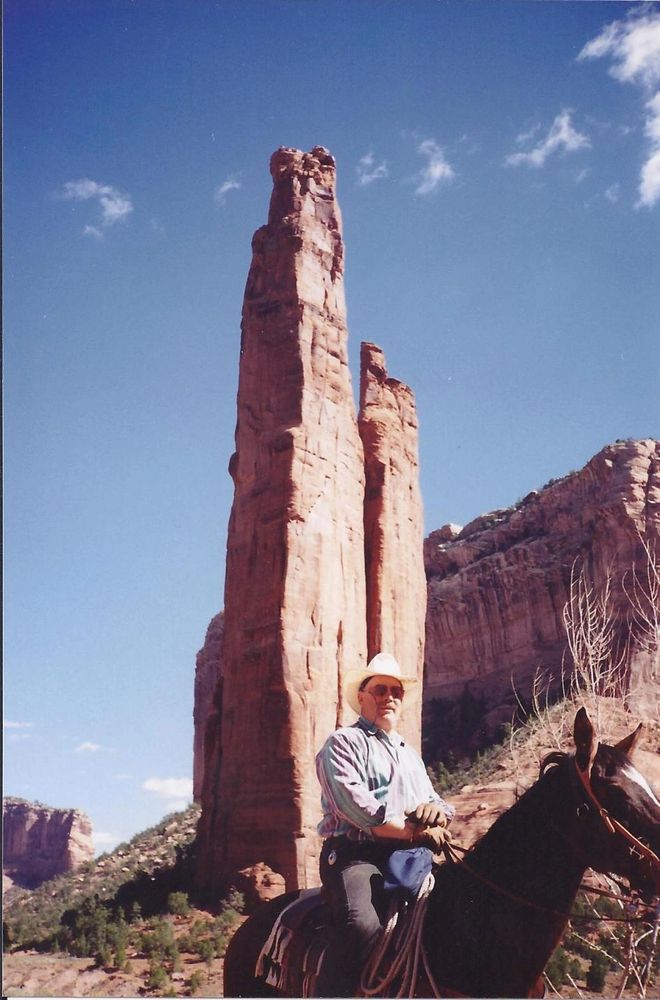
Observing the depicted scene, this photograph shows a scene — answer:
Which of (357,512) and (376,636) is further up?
(357,512)

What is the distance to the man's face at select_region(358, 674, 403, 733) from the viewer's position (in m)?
5.77

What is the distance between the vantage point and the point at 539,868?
4566 millimetres

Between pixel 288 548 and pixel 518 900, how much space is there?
54.4ft

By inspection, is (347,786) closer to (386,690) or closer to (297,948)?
(386,690)

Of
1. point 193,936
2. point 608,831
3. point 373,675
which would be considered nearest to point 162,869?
point 193,936

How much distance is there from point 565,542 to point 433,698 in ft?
45.4

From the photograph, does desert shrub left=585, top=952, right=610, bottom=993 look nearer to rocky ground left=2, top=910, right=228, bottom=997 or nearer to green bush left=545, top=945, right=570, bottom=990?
green bush left=545, top=945, right=570, bottom=990

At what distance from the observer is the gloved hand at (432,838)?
4.87 m

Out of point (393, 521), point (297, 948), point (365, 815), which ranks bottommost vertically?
point (297, 948)

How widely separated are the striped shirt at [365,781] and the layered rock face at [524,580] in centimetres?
3962

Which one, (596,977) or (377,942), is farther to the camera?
(596,977)

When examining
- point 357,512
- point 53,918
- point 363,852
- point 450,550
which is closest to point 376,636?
point 357,512

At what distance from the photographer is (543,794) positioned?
4.73 m

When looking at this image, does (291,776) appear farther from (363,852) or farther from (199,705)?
(199,705)
